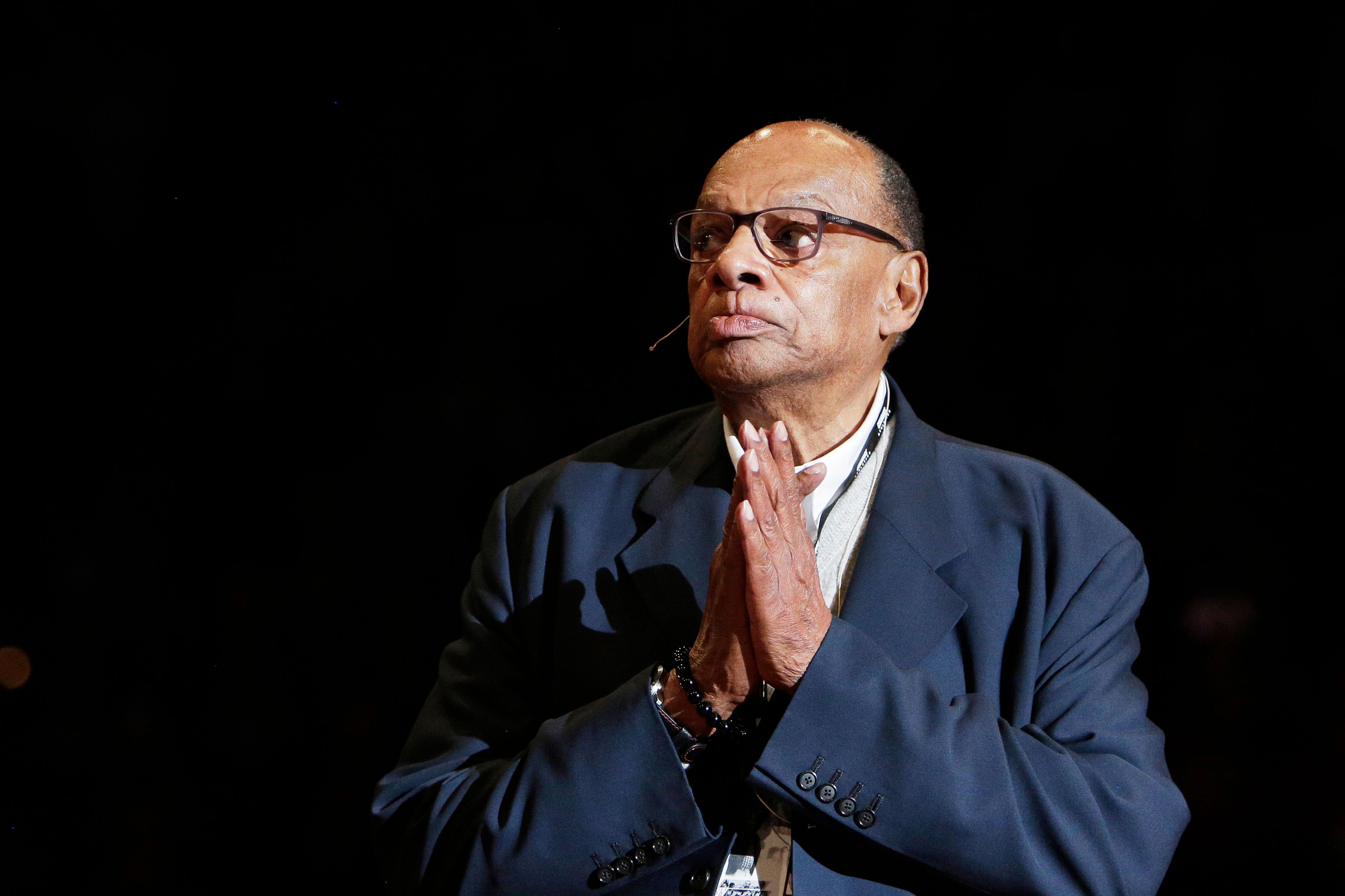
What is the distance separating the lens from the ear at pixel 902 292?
1891mm

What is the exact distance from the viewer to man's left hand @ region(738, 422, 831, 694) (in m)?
1.46

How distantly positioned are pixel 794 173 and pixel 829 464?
44 centimetres

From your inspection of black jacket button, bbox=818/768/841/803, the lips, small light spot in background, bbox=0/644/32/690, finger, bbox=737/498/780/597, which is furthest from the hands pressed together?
small light spot in background, bbox=0/644/32/690

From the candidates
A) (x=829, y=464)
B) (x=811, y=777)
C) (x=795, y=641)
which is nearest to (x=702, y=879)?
(x=811, y=777)

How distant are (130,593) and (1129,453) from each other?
215cm

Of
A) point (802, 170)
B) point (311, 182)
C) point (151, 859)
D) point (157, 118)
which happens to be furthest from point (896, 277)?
point (151, 859)

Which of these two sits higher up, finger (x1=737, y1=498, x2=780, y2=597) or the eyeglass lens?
the eyeglass lens

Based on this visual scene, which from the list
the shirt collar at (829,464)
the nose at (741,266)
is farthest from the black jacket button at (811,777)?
the nose at (741,266)

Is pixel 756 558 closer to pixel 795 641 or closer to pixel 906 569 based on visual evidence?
pixel 795 641

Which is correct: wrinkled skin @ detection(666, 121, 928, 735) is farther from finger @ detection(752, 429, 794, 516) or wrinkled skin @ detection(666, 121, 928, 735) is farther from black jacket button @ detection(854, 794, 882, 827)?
black jacket button @ detection(854, 794, 882, 827)

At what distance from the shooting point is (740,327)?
173cm

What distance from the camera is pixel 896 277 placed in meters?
1.92

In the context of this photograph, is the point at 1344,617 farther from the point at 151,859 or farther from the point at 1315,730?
the point at 151,859

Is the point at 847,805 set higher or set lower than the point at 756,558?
lower
